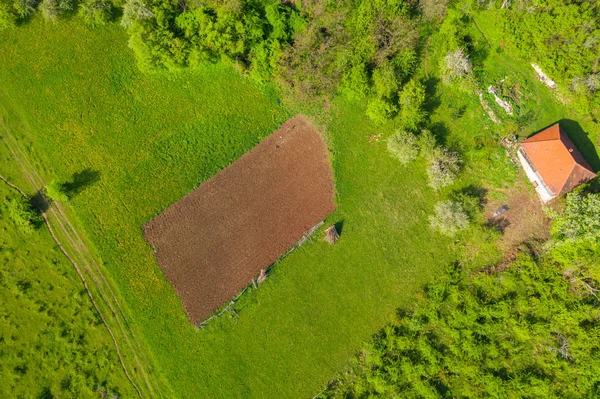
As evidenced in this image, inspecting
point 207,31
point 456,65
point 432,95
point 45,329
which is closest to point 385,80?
point 432,95

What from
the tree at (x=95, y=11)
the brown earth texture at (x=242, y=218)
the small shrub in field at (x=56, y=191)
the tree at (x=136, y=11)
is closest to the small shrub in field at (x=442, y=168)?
the brown earth texture at (x=242, y=218)

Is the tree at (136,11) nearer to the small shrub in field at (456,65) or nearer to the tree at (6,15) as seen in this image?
the tree at (6,15)

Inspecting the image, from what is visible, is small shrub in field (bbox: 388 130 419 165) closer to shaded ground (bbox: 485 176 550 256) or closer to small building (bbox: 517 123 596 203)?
shaded ground (bbox: 485 176 550 256)

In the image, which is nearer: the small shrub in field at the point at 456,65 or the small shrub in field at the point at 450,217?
the small shrub in field at the point at 450,217

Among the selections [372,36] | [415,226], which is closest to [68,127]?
[372,36]

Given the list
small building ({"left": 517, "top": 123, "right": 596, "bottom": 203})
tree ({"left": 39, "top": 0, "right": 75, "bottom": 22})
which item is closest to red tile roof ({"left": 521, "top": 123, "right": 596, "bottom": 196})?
small building ({"left": 517, "top": 123, "right": 596, "bottom": 203})

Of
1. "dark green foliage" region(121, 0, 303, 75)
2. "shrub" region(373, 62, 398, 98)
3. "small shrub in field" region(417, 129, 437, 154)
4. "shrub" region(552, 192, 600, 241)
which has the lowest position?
"shrub" region(552, 192, 600, 241)
